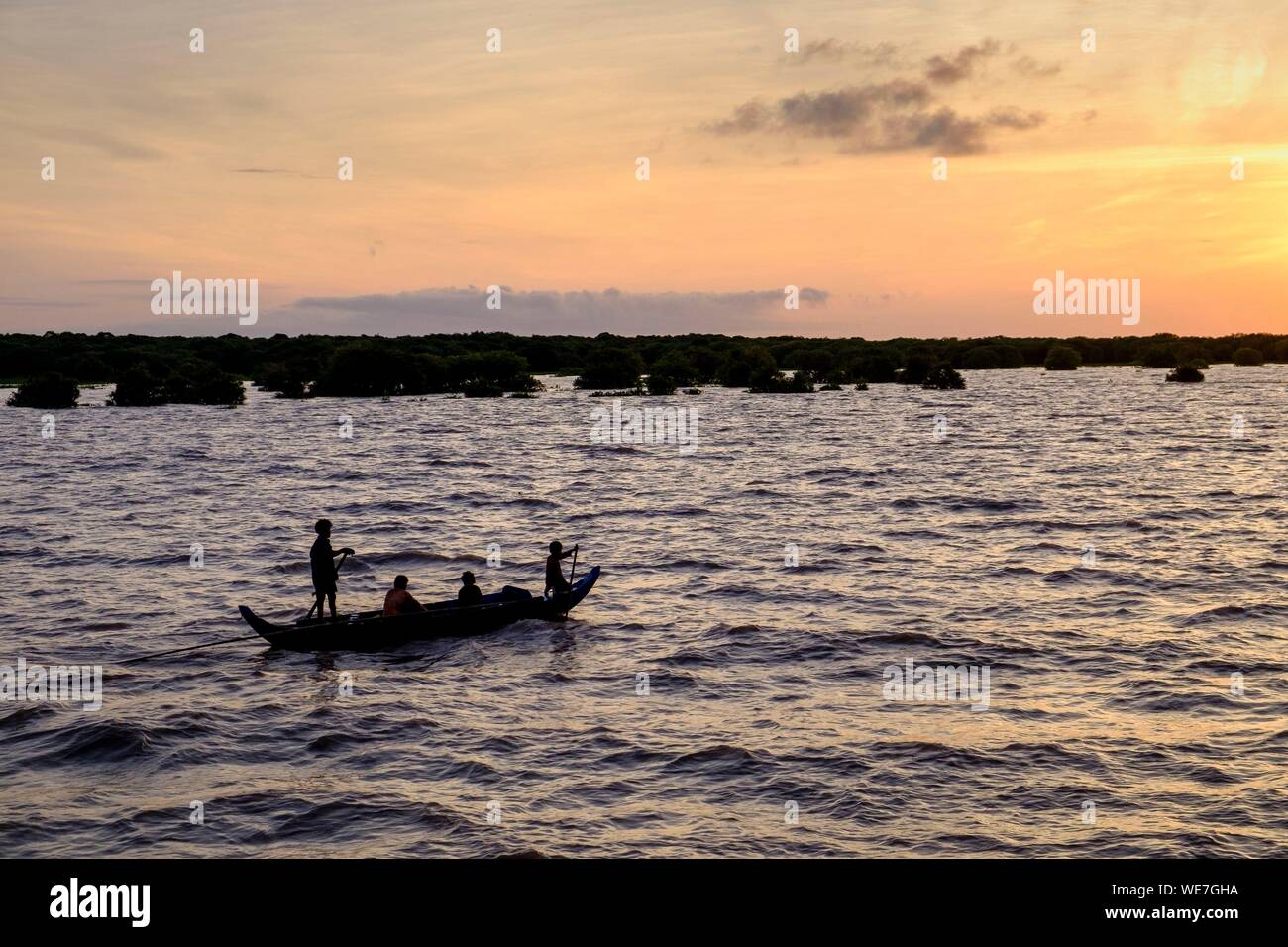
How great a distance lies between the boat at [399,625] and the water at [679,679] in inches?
15.2

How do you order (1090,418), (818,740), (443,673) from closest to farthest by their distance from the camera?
(818,740), (443,673), (1090,418)

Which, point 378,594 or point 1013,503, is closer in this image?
point 378,594

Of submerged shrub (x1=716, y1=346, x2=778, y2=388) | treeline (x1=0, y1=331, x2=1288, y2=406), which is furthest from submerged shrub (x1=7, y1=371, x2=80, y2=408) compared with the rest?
submerged shrub (x1=716, y1=346, x2=778, y2=388)

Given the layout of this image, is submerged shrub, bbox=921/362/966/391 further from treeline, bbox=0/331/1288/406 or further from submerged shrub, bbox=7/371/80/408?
submerged shrub, bbox=7/371/80/408

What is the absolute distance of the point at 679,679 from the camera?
23031 millimetres

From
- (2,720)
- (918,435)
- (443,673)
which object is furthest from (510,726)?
(918,435)

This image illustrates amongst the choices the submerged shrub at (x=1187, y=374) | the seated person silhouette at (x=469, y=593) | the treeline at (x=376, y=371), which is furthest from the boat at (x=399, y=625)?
the submerged shrub at (x=1187, y=374)

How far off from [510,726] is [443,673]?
4.25m

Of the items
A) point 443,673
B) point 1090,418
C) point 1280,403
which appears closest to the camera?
point 443,673

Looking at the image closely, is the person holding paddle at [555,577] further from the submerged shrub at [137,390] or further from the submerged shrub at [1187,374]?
the submerged shrub at [1187,374]

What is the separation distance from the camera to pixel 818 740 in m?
18.9

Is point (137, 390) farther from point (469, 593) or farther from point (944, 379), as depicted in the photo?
point (469, 593)

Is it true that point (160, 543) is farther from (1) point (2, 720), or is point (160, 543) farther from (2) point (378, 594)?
(1) point (2, 720)

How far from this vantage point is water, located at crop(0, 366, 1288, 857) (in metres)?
15.7
